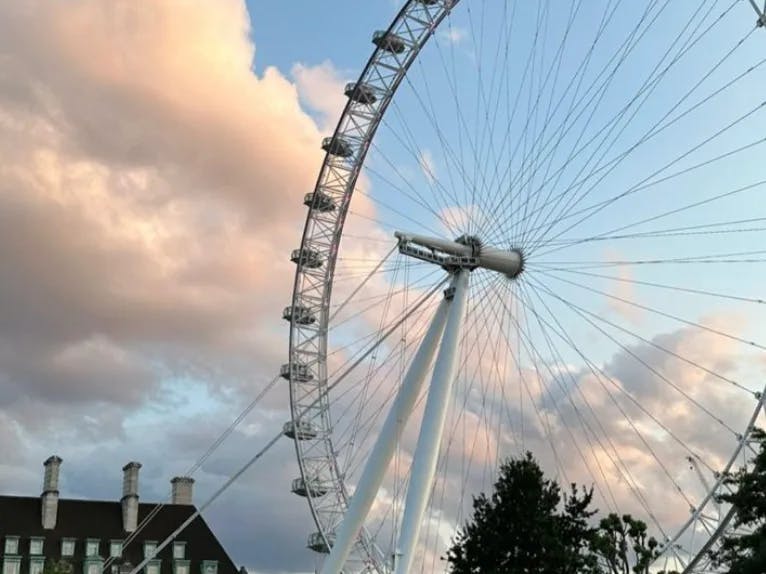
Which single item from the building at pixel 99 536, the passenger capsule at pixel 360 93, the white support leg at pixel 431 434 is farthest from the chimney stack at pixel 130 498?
the white support leg at pixel 431 434

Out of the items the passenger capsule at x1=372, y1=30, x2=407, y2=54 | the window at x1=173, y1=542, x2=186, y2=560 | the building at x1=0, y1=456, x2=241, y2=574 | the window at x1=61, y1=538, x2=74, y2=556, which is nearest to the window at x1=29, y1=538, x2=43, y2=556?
the building at x1=0, y1=456, x2=241, y2=574

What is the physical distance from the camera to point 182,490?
84250 millimetres

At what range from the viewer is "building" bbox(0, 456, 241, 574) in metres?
75.0

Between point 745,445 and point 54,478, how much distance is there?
52474 mm

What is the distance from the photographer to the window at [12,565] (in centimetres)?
7362

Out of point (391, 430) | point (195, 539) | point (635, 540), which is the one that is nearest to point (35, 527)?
point (195, 539)

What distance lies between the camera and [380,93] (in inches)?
2151

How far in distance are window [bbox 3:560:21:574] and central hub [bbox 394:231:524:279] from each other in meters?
44.8

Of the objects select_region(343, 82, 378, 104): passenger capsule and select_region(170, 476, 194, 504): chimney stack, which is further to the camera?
select_region(170, 476, 194, 504): chimney stack

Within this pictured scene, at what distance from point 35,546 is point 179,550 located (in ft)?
30.6

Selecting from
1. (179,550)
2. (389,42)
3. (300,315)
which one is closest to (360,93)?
(389,42)

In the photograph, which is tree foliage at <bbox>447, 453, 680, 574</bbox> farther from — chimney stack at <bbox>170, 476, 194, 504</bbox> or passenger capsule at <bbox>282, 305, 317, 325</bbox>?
chimney stack at <bbox>170, 476, 194, 504</bbox>

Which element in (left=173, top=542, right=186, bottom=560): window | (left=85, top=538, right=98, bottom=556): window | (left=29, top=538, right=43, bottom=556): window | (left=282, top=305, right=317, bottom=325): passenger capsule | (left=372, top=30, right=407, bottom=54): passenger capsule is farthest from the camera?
(left=173, top=542, right=186, bottom=560): window

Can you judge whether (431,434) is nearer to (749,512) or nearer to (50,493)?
(749,512)
